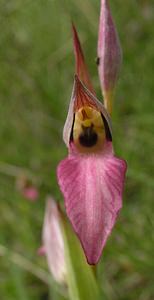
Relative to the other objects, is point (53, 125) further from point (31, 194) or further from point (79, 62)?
point (79, 62)

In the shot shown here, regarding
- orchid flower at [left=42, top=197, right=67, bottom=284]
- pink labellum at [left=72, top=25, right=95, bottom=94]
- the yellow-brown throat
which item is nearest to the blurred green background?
orchid flower at [left=42, top=197, right=67, bottom=284]

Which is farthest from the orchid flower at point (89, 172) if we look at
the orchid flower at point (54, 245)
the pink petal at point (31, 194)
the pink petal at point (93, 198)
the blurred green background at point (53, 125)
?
the pink petal at point (31, 194)

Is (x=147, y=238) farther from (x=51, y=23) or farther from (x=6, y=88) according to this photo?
(x=51, y=23)

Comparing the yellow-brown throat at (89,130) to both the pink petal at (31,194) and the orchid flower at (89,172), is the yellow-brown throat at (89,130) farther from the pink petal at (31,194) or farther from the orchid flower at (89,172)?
the pink petal at (31,194)

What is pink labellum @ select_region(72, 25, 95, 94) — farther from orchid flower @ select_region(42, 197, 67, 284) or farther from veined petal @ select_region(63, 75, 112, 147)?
orchid flower @ select_region(42, 197, 67, 284)

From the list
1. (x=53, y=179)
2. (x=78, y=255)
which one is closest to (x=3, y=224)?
(x=53, y=179)

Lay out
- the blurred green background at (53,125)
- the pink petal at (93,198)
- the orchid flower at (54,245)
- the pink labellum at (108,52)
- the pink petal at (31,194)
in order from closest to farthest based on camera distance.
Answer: the pink petal at (93,198), the pink labellum at (108,52), the orchid flower at (54,245), the blurred green background at (53,125), the pink petal at (31,194)
